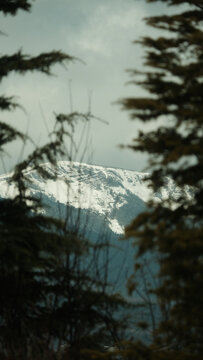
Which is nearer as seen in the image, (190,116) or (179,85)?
(190,116)

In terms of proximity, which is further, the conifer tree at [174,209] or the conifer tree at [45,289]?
the conifer tree at [45,289]

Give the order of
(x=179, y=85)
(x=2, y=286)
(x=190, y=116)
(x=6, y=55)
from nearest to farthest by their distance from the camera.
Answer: (x=190, y=116) → (x=179, y=85) → (x=2, y=286) → (x=6, y=55)

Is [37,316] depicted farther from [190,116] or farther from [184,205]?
[190,116]

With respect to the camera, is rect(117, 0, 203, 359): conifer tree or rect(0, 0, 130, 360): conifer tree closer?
rect(117, 0, 203, 359): conifer tree

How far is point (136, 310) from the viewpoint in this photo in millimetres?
8055

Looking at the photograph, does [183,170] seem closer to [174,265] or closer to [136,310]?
[174,265]

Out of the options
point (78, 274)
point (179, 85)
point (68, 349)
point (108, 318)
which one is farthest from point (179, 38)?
point (68, 349)

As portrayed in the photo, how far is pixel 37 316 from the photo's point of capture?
7.87 metres

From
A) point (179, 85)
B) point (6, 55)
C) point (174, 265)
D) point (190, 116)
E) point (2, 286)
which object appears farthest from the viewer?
point (6, 55)

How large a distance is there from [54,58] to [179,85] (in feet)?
8.04

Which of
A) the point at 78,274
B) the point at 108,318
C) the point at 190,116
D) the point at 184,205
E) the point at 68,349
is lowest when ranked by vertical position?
the point at 68,349

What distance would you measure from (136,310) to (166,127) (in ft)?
10.9

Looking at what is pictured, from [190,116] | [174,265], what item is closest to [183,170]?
[190,116]

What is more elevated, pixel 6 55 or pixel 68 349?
pixel 6 55
